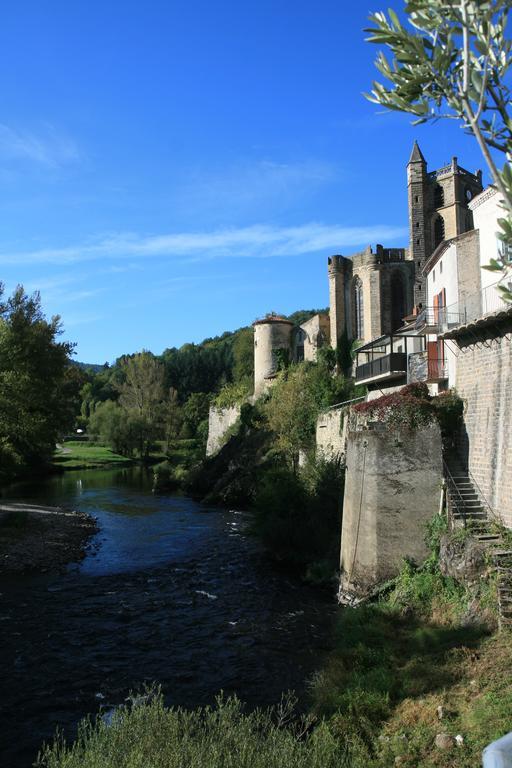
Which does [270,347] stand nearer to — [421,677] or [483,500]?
[483,500]

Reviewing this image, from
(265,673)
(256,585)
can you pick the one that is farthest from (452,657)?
(256,585)

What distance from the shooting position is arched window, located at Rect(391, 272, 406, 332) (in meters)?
39.1

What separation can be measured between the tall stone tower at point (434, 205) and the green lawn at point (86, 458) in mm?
38658

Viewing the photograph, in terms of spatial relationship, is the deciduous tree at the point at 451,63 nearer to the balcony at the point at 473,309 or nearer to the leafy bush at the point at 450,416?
the balcony at the point at 473,309

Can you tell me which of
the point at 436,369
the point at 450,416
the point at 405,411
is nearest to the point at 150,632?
the point at 405,411

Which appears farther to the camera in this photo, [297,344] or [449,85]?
[297,344]

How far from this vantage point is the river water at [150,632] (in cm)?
997

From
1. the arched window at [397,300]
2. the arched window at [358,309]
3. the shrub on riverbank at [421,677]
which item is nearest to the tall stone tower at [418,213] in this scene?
the arched window at [397,300]

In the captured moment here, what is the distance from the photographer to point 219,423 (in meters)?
49.8

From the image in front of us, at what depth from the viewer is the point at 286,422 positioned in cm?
3152

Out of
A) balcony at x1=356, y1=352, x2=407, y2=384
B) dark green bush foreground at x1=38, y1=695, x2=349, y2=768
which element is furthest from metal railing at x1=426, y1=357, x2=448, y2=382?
dark green bush foreground at x1=38, y1=695, x2=349, y2=768

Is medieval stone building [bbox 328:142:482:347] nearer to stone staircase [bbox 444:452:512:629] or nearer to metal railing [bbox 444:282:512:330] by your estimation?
metal railing [bbox 444:282:512:330]

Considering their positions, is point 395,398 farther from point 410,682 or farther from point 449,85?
point 449,85

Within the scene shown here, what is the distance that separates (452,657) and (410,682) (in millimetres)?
944
